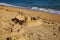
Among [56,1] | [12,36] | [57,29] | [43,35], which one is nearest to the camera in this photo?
[12,36]

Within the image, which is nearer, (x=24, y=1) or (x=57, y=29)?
(x=57, y=29)

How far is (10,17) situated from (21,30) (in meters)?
0.66

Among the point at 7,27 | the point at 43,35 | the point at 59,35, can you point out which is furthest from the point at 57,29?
the point at 7,27

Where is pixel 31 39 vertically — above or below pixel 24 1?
above

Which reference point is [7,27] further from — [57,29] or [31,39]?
[57,29]

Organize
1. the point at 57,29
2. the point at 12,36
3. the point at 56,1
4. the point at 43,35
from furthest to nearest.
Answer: the point at 56,1
the point at 57,29
the point at 43,35
the point at 12,36

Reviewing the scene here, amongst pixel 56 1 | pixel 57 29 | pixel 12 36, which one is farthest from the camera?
pixel 56 1

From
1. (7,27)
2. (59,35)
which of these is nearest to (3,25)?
(7,27)

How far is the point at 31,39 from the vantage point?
11.4 ft

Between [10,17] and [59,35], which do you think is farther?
[10,17]

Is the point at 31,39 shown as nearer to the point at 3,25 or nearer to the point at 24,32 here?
the point at 24,32

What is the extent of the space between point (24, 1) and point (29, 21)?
13.9 m

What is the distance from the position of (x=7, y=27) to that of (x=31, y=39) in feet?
1.87

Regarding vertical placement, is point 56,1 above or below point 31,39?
below
